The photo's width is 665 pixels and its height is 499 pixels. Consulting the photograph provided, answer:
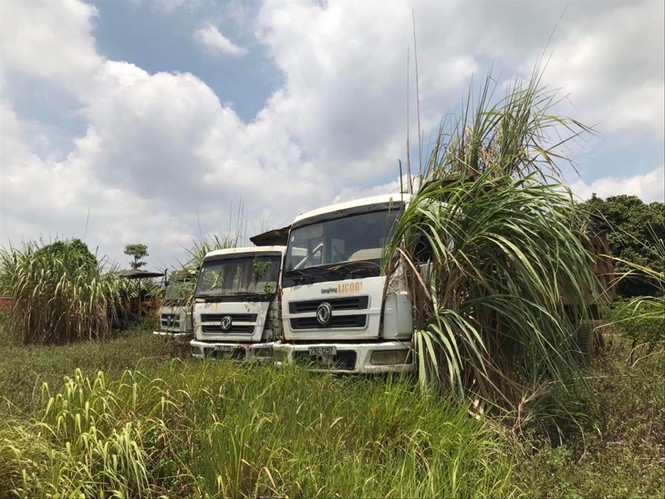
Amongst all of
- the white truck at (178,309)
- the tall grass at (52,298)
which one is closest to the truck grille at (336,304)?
the white truck at (178,309)

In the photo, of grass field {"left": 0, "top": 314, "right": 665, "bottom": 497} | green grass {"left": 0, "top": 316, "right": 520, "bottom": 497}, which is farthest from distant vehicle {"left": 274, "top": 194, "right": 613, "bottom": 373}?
green grass {"left": 0, "top": 316, "right": 520, "bottom": 497}

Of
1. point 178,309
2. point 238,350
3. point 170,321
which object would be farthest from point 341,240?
point 170,321

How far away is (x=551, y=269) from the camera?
471cm

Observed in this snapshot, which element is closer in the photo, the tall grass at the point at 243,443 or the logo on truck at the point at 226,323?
the tall grass at the point at 243,443

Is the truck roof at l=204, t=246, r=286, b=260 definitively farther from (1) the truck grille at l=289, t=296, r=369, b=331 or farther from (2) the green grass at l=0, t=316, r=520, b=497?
(2) the green grass at l=0, t=316, r=520, b=497

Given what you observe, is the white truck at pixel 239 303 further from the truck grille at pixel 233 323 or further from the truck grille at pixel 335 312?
the truck grille at pixel 335 312

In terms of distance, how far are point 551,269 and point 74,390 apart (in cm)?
409

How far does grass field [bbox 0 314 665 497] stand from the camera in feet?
9.77

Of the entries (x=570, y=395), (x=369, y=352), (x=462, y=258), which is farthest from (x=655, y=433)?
(x=369, y=352)

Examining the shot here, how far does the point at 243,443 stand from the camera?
9.94ft

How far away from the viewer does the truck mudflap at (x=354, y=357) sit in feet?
16.9

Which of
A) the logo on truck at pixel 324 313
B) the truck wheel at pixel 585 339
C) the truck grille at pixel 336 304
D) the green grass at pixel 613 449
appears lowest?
the green grass at pixel 613 449

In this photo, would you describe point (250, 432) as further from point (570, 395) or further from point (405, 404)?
point (570, 395)

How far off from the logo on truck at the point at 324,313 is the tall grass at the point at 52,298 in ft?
24.8
